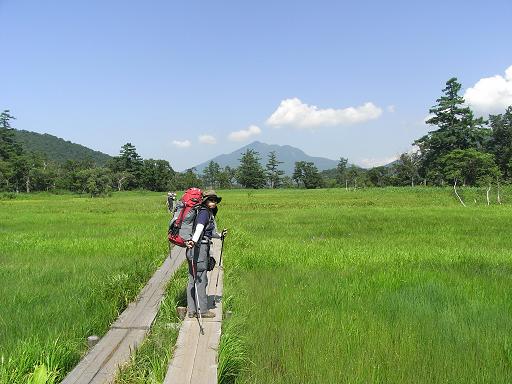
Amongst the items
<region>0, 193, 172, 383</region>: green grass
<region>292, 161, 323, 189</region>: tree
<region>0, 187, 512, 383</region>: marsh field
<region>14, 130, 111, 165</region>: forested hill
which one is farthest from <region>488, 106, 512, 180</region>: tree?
<region>14, 130, 111, 165</region>: forested hill

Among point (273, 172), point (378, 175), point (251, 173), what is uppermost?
point (273, 172)

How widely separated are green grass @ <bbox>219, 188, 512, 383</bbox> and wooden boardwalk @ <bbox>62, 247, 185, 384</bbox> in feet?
3.73

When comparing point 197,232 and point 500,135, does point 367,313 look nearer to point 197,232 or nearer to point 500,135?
point 197,232

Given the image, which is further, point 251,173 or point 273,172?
point 273,172

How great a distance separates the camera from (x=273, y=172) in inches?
4008

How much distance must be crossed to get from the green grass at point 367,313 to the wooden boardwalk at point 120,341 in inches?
A: 44.7

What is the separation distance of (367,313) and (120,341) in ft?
11.1

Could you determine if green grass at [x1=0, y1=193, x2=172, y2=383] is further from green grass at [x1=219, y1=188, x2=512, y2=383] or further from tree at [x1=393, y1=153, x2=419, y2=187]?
tree at [x1=393, y1=153, x2=419, y2=187]

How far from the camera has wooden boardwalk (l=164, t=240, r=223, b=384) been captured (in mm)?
3467

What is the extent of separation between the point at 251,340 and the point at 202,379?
145 cm

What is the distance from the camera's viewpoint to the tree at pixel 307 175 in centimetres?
9438

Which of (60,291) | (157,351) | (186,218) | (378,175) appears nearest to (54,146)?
(378,175)

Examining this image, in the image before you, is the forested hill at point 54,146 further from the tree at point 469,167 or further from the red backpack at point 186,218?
the red backpack at point 186,218

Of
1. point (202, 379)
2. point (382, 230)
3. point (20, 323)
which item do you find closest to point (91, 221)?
point (382, 230)
